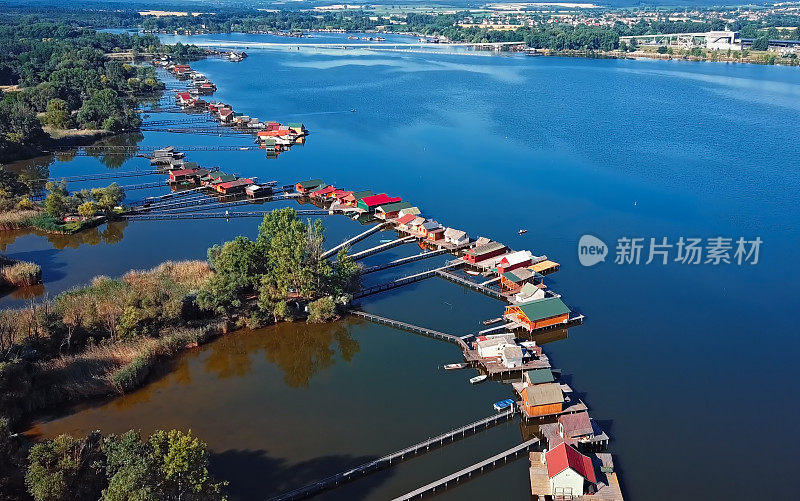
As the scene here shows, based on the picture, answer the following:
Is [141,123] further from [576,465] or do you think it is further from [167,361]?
[576,465]

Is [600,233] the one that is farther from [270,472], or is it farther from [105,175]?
[105,175]

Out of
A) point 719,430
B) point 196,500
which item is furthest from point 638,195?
point 196,500

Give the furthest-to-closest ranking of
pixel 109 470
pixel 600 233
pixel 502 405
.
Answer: pixel 600 233, pixel 502 405, pixel 109 470

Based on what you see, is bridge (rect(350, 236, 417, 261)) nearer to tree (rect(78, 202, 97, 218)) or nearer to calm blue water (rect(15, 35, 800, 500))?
calm blue water (rect(15, 35, 800, 500))

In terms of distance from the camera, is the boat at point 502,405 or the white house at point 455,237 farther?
the white house at point 455,237

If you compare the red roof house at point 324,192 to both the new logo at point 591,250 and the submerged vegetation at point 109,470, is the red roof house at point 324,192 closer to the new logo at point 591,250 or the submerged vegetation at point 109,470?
the new logo at point 591,250

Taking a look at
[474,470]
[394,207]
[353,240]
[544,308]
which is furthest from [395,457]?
[394,207]

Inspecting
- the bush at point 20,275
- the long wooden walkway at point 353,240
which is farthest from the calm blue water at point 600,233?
the long wooden walkway at point 353,240
